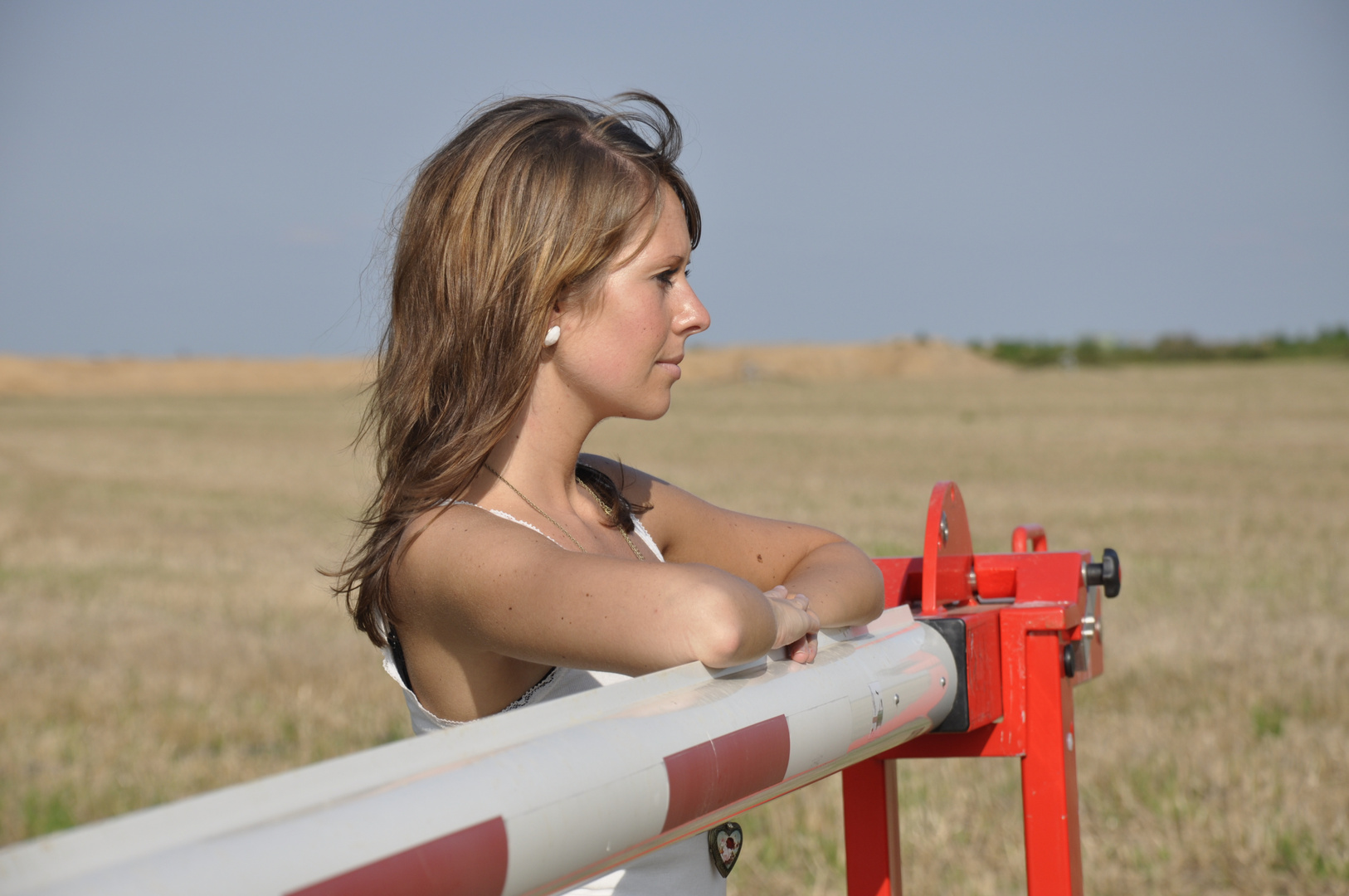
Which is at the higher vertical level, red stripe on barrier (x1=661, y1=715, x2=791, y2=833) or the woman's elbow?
the woman's elbow

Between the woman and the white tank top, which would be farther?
the white tank top

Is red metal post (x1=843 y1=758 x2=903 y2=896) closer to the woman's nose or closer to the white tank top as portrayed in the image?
the white tank top

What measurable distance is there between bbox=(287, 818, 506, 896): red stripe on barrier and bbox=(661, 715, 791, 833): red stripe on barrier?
0.19m

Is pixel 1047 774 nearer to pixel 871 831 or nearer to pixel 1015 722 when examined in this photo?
pixel 1015 722

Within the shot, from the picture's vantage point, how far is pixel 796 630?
1.28m

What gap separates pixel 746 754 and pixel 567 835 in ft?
0.79

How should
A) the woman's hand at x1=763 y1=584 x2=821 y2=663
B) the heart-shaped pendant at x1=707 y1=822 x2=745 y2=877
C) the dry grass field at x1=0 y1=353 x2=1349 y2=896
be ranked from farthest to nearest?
the dry grass field at x1=0 y1=353 x2=1349 y2=896
the heart-shaped pendant at x1=707 y1=822 x2=745 y2=877
the woman's hand at x1=763 y1=584 x2=821 y2=663

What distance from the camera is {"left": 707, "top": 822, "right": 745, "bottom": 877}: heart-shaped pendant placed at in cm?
154

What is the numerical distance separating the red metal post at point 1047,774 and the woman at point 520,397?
0.30 meters

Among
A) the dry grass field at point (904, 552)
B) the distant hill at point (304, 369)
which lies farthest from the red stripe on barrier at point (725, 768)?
the distant hill at point (304, 369)

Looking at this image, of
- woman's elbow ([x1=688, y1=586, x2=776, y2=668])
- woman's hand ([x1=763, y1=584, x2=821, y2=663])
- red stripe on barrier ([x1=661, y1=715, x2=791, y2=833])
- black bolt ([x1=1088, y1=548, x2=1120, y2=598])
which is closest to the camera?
red stripe on barrier ([x1=661, y1=715, x2=791, y2=833])

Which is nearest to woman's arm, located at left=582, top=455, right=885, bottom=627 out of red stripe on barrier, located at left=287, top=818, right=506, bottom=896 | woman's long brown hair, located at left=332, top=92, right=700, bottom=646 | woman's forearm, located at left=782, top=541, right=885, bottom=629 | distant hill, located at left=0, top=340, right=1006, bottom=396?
woman's forearm, located at left=782, top=541, right=885, bottom=629

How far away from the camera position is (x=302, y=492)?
1553 centimetres

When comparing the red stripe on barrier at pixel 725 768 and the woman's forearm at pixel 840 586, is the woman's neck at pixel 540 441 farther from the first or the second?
the red stripe on barrier at pixel 725 768
